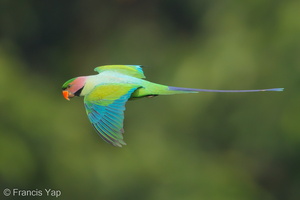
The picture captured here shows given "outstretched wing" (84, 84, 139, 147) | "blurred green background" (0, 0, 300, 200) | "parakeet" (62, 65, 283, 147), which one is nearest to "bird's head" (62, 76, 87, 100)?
"parakeet" (62, 65, 283, 147)

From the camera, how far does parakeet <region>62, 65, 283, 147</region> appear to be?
14.2 ft

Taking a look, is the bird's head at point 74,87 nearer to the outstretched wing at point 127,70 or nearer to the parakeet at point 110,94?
the parakeet at point 110,94

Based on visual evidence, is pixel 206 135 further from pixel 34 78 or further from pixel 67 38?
pixel 67 38

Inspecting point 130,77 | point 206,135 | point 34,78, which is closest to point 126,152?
point 206,135

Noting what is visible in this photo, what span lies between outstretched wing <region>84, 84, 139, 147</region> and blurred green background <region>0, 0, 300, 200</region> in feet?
14.3

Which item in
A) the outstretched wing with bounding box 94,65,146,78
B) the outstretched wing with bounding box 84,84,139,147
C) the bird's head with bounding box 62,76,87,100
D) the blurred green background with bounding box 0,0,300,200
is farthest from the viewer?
the blurred green background with bounding box 0,0,300,200

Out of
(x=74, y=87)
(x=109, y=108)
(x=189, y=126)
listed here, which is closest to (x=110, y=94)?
(x=109, y=108)

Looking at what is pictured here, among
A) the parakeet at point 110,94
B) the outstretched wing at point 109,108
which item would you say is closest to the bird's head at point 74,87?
the parakeet at point 110,94

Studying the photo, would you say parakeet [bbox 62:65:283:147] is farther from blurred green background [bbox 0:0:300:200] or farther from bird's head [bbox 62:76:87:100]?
blurred green background [bbox 0:0:300:200]

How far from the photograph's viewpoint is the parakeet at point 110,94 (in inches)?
170

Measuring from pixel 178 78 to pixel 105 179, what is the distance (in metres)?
1.50

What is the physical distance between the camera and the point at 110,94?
14.8 feet

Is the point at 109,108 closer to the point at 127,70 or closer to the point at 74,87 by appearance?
the point at 74,87

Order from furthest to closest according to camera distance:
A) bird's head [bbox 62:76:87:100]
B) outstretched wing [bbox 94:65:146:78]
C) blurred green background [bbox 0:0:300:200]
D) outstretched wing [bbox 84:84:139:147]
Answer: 1. blurred green background [bbox 0:0:300:200]
2. outstretched wing [bbox 94:65:146:78]
3. bird's head [bbox 62:76:87:100]
4. outstretched wing [bbox 84:84:139:147]
